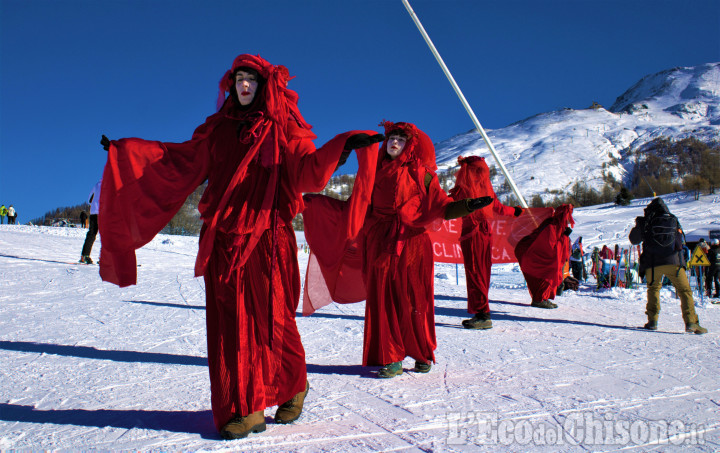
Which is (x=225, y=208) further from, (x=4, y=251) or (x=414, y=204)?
(x=4, y=251)

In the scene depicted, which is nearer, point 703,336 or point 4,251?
point 703,336

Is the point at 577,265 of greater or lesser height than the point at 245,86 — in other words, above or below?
below

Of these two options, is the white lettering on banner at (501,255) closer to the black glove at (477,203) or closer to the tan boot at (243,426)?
the black glove at (477,203)

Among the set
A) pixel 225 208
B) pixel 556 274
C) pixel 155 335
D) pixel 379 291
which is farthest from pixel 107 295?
pixel 556 274

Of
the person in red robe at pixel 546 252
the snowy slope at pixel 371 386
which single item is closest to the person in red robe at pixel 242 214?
the snowy slope at pixel 371 386

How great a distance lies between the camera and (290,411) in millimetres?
2693

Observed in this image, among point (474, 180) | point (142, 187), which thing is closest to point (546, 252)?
point (474, 180)

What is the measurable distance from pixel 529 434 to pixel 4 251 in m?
12.7

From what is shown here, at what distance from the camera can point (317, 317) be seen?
20.3 feet

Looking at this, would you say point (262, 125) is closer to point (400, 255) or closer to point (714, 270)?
point (400, 255)

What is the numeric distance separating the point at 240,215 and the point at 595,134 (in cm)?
16118

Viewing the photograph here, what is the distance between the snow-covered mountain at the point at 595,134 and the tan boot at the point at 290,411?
100417 mm

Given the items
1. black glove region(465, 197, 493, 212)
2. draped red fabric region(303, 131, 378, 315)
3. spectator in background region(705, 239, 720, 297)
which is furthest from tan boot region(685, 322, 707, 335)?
spectator in background region(705, 239, 720, 297)

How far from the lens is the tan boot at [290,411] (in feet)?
8.77
